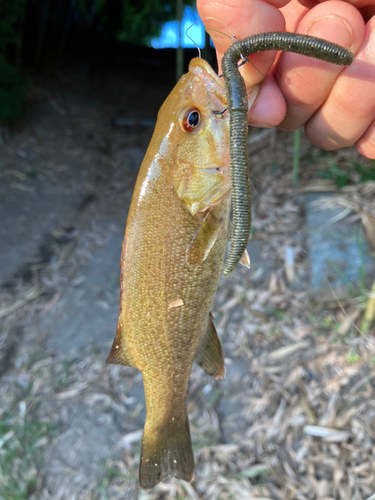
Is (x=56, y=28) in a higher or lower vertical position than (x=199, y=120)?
higher

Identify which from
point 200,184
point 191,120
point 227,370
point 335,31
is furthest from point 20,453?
point 335,31

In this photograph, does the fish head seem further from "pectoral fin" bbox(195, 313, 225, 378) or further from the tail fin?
the tail fin

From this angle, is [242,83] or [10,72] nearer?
[242,83]

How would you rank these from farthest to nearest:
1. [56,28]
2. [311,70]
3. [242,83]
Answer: [56,28] < [311,70] < [242,83]

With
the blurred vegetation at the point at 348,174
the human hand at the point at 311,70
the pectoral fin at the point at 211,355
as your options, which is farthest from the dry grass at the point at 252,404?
the human hand at the point at 311,70

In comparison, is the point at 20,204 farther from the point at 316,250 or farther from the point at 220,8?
the point at 220,8

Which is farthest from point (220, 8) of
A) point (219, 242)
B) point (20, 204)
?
point (20, 204)

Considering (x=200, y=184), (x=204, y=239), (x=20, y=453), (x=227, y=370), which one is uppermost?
(x=200, y=184)

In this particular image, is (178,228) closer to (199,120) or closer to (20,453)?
(199,120)

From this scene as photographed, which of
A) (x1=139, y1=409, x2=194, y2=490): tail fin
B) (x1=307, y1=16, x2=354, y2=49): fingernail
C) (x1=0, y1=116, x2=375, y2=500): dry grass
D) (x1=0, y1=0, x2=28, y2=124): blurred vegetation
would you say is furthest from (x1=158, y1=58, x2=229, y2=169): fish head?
(x1=0, y1=0, x2=28, y2=124): blurred vegetation
